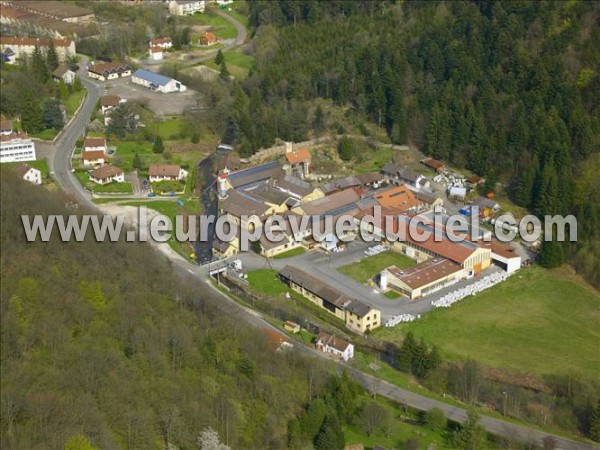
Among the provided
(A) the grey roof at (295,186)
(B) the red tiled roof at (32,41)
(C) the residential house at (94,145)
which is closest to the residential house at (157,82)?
(B) the red tiled roof at (32,41)

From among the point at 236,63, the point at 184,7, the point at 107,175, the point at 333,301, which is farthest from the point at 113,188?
the point at 184,7

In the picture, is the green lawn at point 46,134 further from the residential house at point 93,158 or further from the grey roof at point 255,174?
the grey roof at point 255,174

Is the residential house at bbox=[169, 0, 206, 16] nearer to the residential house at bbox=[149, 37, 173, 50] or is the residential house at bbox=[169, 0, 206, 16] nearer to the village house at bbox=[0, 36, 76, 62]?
the residential house at bbox=[149, 37, 173, 50]

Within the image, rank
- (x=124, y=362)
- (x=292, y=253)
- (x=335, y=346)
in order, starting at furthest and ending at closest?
(x=292, y=253), (x=335, y=346), (x=124, y=362)

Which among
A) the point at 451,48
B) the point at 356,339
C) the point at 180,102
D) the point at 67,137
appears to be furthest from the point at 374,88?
the point at 356,339

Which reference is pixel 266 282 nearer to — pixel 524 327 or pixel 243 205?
pixel 243 205

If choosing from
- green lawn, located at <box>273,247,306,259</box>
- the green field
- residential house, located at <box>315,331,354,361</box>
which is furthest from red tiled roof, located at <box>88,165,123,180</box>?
the green field

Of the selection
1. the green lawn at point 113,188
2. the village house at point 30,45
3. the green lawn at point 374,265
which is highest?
the village house at point 30,45
